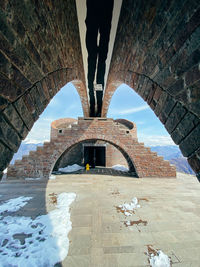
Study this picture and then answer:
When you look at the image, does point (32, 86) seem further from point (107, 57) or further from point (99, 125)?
point (99, 125)

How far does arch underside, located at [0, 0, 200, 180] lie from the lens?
1.12 m

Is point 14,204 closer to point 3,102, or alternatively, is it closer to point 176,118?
point 3,102

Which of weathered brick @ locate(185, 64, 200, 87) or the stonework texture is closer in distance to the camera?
weathered brick @ locate(185, 64, 200, 87)

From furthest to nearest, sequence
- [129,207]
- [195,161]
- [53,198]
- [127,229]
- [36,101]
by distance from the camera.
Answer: [53,198], [129,207], [127,229], [36,101], [195,161]

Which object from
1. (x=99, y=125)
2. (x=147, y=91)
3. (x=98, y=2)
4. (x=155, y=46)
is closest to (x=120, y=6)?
(x=98, y=2)

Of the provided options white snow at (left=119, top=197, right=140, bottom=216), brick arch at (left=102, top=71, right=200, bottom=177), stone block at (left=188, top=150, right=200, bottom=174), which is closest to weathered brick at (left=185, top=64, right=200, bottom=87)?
brick arch at (left=102, top=71, right=200, bottom=177)

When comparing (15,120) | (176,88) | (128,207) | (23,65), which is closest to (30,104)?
(15,120)

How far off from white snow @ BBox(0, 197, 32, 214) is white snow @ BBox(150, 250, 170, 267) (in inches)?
131

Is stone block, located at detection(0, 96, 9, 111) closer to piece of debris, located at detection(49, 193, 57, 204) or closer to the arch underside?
the arch underside

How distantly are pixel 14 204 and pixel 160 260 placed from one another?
381 cm

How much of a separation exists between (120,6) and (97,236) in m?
5.26

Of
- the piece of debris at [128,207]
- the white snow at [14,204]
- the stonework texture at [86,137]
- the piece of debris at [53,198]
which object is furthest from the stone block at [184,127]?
the stonework texture at [86,137]

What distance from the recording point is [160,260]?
1717 mm

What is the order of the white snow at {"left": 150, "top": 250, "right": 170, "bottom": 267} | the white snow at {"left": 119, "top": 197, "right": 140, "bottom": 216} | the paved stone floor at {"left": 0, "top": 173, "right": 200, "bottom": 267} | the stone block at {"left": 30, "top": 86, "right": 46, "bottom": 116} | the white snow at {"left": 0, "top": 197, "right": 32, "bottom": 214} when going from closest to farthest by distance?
1. the stone block at {"left": 30, "top": 86, "right": 46, "bottom": 116}
2. the white snow at {"left": 150, "top": 250, "right": 170, "bottom": 267}
3. the paved stone floor at {"left": 0, "top": 173, "right": 200, "bottom": 267}
4. the white snow at {"left": 119, "top": 197, "right": 140, "bottom": 216}
5. the white snow at {"left": 0, "top": 197, "right": 32, "bottom": 214}
